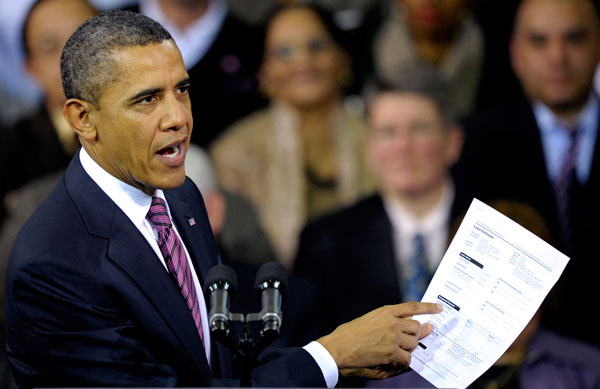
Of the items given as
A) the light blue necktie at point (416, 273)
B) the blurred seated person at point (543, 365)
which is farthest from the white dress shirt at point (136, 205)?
the light blue necktie at point (416, 273)

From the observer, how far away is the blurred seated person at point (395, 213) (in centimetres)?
414

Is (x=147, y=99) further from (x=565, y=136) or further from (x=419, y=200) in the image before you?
(x=565, y=136)

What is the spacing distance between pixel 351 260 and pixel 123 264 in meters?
2.46

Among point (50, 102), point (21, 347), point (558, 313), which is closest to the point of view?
point (21, 347)

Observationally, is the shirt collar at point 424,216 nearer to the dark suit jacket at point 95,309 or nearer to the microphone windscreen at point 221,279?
the dark suit jacket at point 95,309

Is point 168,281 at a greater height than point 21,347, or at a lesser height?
greater

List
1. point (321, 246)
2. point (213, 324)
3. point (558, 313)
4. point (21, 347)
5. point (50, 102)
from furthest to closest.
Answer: point (50, 102) < point (321, 246) < point (558, 313) < point (21, 347) < point (213, 324)

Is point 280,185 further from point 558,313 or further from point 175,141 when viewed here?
point 175,141

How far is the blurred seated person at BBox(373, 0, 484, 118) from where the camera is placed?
434 centimetres

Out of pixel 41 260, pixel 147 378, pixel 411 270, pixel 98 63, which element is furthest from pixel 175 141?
pixel 411 270

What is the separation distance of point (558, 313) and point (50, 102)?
9.44ft

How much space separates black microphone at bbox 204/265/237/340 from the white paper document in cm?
53

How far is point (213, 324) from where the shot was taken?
168cm

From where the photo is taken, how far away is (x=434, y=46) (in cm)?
439
